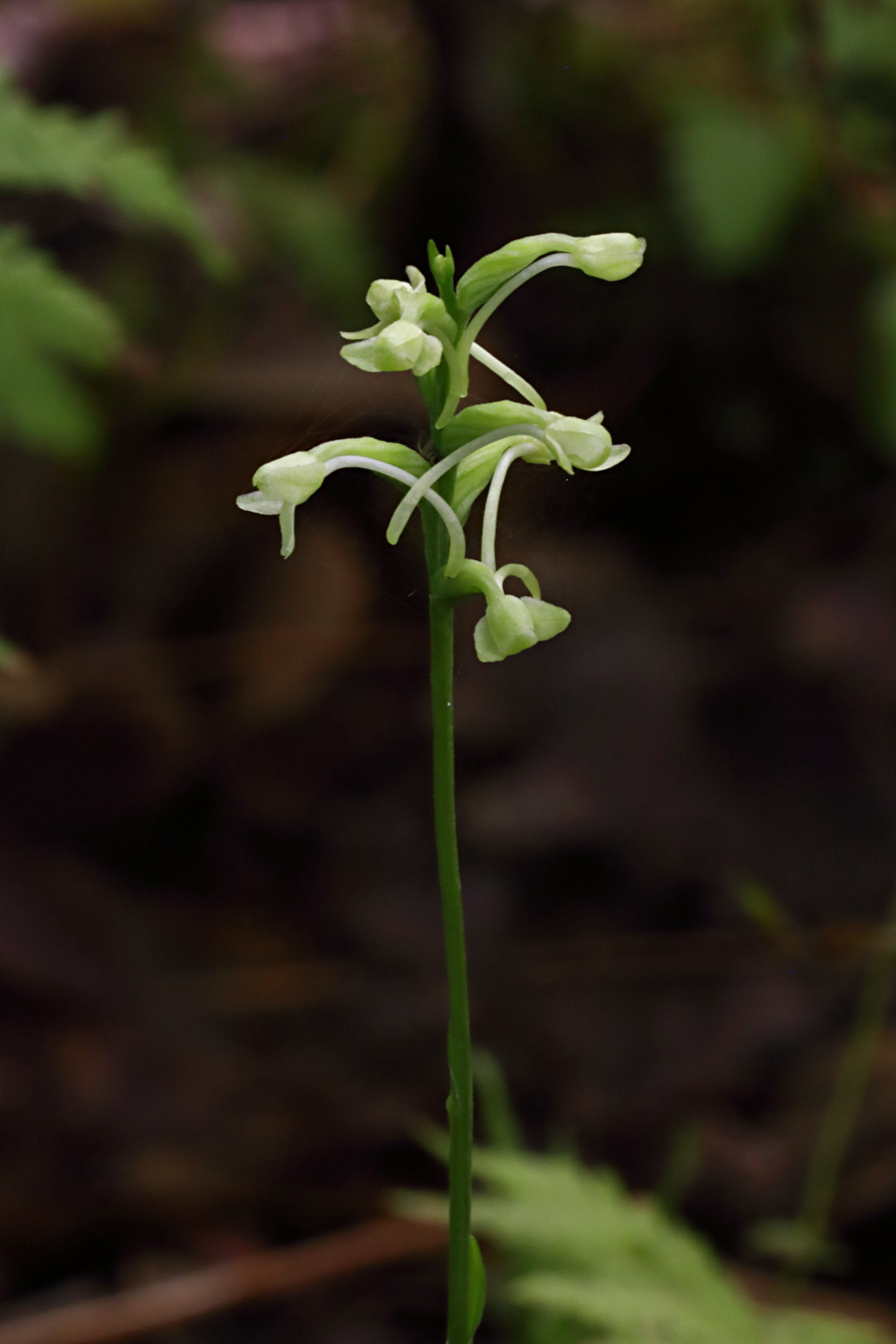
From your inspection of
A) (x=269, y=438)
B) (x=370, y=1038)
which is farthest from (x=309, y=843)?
(x=269, y=438)

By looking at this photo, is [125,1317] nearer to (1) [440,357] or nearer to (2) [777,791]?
(2) [777,791]

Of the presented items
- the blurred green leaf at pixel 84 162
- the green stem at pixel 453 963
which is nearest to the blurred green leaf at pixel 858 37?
the blurred green leaf at pixel 84 162

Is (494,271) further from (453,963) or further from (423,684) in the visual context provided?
(423,684)

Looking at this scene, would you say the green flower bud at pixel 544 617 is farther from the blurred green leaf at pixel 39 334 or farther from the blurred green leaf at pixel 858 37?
the blurred green leaf at pixel 858 37

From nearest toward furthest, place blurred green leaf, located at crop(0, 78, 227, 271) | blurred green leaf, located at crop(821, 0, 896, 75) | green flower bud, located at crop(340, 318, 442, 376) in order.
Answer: green flower bud, located at crop(340, 318, 442, 376) < blurred green leaf, located at crop(0, 78, 227, 271) < blurred green leaf, located at crop(821, 0, 896, 75)

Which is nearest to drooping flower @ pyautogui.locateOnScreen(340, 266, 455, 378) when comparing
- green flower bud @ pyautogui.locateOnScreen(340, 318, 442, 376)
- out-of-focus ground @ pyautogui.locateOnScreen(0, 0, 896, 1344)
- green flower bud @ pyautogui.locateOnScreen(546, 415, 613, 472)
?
green flower bud @ pyautogui.locateOnScreen(340, 318, 442, 376)

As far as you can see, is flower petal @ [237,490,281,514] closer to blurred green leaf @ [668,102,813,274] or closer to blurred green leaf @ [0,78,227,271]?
blurred green leaf @ [0,78,227,271]
